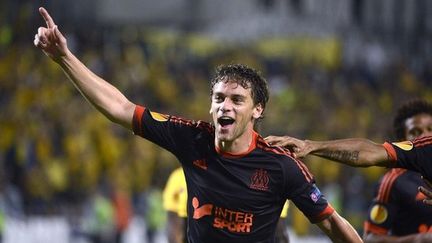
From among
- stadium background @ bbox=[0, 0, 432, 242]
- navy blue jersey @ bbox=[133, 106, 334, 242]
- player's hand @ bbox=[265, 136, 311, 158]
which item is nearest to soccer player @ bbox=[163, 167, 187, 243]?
navy blue jersey @ bbox=[133, 106, 334, 242]

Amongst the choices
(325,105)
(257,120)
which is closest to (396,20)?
(325,105)

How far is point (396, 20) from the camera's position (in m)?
16.0

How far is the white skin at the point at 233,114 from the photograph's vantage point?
4.52 m

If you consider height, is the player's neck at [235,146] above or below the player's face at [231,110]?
below

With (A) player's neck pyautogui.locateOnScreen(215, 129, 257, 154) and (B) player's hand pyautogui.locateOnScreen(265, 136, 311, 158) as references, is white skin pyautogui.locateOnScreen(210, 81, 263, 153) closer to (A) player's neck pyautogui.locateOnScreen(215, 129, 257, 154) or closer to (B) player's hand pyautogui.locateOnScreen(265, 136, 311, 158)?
(A) player's neck pyautogui.locateOnScreen(215, 129, 257, 154)

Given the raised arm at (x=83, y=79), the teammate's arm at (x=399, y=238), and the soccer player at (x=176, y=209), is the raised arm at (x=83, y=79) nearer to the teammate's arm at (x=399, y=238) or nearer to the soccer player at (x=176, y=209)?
the soccer player at (x=176, y=209)

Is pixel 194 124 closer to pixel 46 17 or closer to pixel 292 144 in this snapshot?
pixel 292 144

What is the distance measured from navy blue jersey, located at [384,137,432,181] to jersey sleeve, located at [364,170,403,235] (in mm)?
962

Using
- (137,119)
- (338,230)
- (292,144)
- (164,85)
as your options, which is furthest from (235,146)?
(164,85)

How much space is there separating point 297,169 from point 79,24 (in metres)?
9.70

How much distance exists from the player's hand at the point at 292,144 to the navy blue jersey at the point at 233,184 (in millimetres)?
60

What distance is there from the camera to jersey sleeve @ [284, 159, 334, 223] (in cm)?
458

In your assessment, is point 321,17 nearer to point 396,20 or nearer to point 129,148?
point 396,20

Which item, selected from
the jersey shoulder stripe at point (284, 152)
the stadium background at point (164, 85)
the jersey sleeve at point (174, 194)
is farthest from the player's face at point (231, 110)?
the stadium background at point (164, 85)
